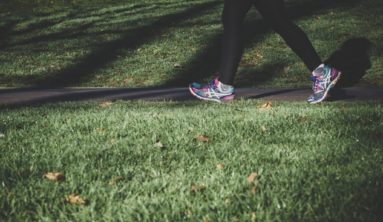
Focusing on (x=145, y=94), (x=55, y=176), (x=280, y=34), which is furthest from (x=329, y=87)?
(x=145, y=94)

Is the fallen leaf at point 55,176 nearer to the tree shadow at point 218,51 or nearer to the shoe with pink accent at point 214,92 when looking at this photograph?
the shoe with pink accent at point 214,92

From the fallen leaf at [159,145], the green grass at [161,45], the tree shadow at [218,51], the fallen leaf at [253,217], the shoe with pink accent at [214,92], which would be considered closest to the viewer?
the fallen leaf at [253,217]

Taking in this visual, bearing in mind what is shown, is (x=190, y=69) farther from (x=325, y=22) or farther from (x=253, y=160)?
(x=253, y=160)

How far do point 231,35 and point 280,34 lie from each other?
1.48ft

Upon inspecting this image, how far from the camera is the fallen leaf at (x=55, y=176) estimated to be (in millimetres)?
2315

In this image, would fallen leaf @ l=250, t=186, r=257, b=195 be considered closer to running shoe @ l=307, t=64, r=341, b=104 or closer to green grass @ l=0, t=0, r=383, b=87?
running shoe @ l=307, t=64, r=341, b=104

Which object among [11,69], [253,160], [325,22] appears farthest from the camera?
[325,22]

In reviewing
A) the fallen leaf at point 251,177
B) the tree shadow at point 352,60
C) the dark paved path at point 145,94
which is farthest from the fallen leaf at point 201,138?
the tree shadow at point 352,60

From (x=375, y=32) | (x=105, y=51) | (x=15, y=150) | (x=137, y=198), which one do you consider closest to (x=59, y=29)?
(x=105, y=51)

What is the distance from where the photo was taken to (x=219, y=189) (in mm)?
2090

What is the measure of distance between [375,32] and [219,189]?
32.8ft

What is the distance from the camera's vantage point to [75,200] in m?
2.03

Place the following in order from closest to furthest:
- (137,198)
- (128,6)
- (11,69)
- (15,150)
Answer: (137,198)
(15,150)
(11,69)
(128,6)

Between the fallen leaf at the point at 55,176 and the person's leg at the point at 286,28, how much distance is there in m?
2.63
